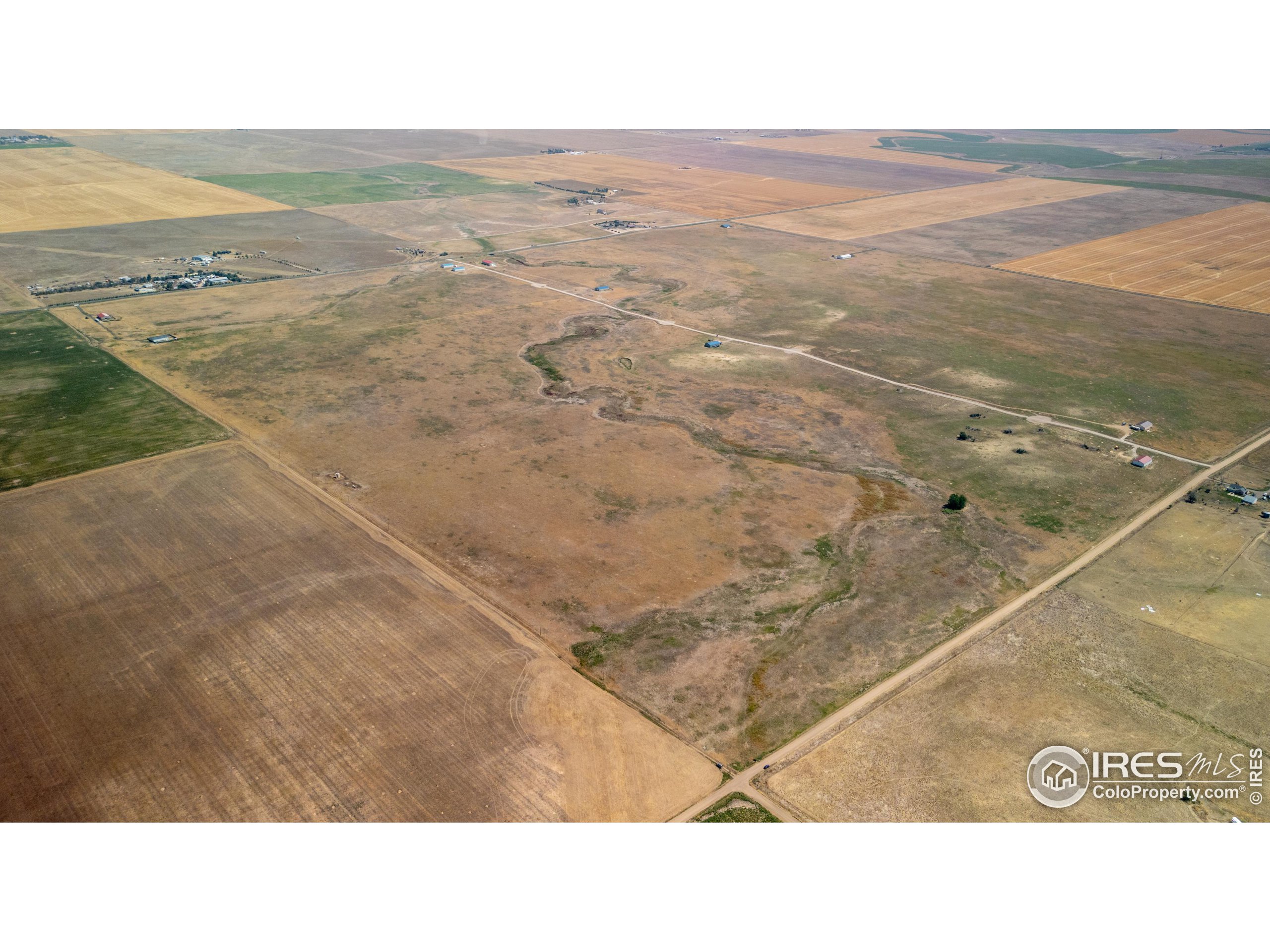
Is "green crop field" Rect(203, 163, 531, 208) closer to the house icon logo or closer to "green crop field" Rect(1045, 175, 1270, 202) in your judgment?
"green crop field" Rect(1045, 175, 1270, 202)

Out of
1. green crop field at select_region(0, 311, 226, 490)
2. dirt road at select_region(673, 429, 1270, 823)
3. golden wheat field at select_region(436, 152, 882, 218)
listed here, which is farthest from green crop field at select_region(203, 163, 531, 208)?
dirt road at select_region(673, 429, 1270, 823)

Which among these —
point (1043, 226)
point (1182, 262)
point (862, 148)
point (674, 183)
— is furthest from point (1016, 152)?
point (1182, 262)

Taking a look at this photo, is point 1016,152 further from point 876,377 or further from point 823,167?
point 876,377

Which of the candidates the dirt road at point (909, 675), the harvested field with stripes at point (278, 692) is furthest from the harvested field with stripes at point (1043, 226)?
the harvested field with stripes at point (278, 692)

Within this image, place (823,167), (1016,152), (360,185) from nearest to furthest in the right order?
(360,185) → (823,167) → (1016,152)
